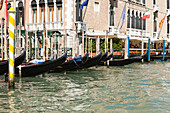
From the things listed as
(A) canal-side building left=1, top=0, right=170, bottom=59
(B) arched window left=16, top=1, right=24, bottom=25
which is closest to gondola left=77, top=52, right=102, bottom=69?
(A) canal-side building left=1, top=0, right=170, bottom=59

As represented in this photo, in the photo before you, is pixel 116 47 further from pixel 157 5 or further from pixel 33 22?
pixel 157 5

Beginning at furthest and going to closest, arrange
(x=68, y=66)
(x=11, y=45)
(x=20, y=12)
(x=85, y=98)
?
1. (x=20, y=12)
2. (x=68, y=66)
3. (x=11, y=45)
4. (x=85, y=98)

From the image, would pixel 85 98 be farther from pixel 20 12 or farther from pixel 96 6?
pixel 20 12

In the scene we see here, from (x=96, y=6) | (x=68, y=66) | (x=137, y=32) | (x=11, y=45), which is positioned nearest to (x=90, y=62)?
(x=68, y=66)

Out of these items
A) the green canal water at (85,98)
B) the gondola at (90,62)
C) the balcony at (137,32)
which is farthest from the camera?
the balcony at (137,32)

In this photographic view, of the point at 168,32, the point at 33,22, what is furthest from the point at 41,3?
the point at 168,32

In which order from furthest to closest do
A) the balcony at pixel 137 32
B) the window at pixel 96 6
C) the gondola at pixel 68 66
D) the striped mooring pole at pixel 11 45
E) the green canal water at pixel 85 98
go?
the balcony at pixel 137 32
the window at pixel 96 6
the gondola at pixel 68 66
the striped mooring pole at pixel 11 45
the green canal water at pixel 85 98

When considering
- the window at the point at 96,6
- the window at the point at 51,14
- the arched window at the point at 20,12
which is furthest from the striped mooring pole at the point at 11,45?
the window at the point at 96,6

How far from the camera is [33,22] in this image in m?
17.5

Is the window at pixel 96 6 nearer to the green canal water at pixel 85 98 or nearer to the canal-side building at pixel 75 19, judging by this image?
the canal-side building at pixel 75 19

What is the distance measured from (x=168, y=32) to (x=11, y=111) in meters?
24.5

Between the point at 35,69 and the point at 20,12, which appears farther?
the point at 20,12

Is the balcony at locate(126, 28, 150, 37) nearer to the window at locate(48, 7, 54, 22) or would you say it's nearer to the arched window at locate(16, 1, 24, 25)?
the window at locate(48, 7, 54, 22)

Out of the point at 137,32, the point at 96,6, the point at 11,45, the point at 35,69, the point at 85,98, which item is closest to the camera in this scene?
the point at 85,98
